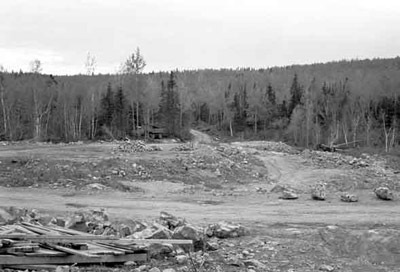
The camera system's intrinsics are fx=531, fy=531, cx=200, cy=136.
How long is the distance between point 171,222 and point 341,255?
13.0 feet

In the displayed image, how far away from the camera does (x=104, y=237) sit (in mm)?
9984

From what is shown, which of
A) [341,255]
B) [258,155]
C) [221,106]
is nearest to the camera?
[341,255]

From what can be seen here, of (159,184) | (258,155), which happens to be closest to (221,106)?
(258,155)

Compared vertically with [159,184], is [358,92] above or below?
above

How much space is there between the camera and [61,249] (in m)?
8.95

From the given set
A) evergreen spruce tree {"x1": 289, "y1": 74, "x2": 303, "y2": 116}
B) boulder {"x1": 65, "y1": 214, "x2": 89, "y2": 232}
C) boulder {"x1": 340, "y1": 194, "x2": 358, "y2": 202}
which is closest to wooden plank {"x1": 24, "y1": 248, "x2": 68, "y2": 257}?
boulder {"x1": 65, "y1": 214, "x2": 89, "y2": 232}

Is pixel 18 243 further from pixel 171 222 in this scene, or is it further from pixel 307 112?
pixel 307 112

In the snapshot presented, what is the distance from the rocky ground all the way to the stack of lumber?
0.33m

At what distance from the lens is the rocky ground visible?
10.7 metres

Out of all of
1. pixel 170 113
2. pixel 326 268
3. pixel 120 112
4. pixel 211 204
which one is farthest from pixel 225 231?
pixel 170 113

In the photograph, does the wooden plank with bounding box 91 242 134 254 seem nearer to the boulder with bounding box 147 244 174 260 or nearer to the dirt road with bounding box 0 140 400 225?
the boulder with bounding box 147 244 174 260

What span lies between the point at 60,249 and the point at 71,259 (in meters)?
0.31

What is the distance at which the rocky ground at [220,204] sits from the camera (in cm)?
1070

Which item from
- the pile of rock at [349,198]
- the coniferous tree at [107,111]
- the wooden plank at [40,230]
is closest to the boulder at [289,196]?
the pile of rock at [349,198]
